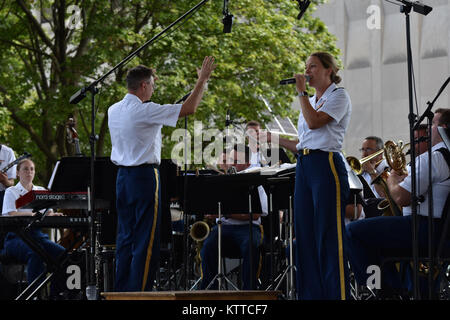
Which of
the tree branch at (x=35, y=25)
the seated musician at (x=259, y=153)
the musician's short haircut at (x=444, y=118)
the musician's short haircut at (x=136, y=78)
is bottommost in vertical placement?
the seated musician at (x=259, y=153)

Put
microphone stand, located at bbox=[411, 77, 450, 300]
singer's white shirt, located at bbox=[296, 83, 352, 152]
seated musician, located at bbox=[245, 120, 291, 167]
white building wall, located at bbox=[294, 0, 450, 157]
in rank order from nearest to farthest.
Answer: microphone stand, located at bbox=[411, 77, 450, 300]
singer's white shirt, located at bbox=[296, 83, 352, 152]
seated musician, located at bbox=[245, 120, 291, 167]
white building wall, located at bbox=[294, 0, 450, 157]

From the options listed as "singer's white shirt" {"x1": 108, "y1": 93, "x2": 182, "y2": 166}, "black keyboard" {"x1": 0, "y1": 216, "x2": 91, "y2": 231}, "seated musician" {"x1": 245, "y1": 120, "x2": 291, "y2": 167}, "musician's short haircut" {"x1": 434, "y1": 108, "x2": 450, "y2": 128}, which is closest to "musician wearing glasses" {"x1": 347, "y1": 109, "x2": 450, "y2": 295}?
"musician's short haircut" {"x1": 434, "y1": 108, "x2": 450, "y2": 128}

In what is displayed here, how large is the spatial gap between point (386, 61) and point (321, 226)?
17.4 metres

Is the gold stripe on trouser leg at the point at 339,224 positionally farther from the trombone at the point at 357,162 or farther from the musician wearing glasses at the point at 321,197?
the trombone at the point at 357,162

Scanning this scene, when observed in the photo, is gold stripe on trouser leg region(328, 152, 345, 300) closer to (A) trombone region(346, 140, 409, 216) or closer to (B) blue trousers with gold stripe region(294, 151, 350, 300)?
(B) blue trousers with gold stripe region(294, 151, 350, 300)

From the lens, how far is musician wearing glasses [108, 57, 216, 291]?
541 cm

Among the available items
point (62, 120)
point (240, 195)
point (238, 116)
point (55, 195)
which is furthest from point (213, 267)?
point (238, 116)

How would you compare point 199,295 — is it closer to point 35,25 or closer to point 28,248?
point 28,248

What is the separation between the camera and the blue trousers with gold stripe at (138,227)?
17.7ft

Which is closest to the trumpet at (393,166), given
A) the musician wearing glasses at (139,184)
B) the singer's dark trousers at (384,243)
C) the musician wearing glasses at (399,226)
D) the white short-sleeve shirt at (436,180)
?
the musician wearing glasses at (399,226)

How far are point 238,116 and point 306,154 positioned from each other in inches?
438

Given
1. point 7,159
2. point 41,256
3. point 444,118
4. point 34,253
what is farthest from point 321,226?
point 7,159

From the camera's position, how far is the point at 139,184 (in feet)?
17.8

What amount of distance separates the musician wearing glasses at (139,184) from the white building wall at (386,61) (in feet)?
49.7
